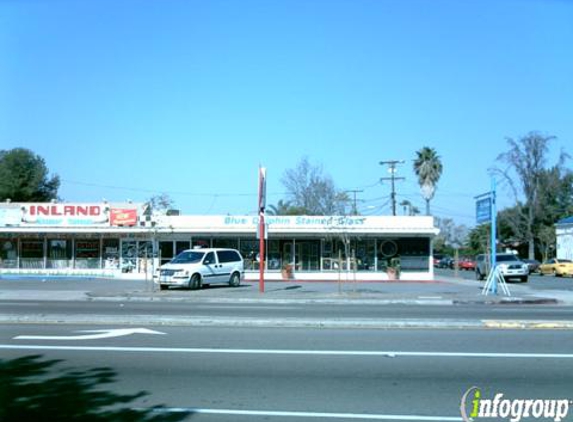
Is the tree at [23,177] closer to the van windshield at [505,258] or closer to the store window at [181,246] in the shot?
the store window at [181,246]

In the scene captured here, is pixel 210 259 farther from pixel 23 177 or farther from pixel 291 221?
pixel 23 177

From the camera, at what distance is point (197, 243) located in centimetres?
3822

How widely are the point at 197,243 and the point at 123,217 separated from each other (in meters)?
4.79

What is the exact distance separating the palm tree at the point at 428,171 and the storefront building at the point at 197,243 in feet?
81.6

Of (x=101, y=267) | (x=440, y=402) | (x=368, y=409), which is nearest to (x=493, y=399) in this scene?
(x=440, y=402)

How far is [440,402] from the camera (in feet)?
23.8

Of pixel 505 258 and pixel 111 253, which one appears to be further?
pixel 111 253

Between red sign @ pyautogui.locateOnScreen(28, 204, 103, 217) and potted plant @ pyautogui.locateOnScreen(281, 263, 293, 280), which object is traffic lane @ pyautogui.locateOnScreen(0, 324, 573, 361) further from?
red sign @ pyautogui.locateOnScreen(28, 204, 103, 217)

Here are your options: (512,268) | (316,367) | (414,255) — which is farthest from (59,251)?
(316,367)

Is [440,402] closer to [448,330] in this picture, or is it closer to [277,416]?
[277,416]

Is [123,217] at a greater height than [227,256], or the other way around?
[123,217]

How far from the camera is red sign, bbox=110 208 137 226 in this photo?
38.0m

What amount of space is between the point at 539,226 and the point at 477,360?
64.0 metres

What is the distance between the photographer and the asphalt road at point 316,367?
715 centimetres
